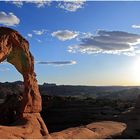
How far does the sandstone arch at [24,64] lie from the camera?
18.7 metres

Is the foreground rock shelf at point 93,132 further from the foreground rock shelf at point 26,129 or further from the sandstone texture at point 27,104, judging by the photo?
the foreground rock shelf at point 26,129

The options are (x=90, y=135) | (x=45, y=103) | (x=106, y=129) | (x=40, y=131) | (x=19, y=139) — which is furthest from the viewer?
(x=45, y=103)

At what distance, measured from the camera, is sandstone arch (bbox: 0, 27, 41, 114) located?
18.7 m

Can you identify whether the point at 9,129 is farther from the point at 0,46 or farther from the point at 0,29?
the point at 0,29

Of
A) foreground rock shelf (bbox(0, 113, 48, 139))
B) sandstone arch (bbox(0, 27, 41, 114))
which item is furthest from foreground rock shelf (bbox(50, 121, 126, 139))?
sandstone arch (bbox(0, 27, 41, 114))

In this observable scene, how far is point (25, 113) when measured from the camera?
1986cm

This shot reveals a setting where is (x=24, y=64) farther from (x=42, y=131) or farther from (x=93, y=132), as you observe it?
(x=93, y=132)

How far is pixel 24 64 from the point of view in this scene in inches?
795

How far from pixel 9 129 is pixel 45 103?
37.5 metres

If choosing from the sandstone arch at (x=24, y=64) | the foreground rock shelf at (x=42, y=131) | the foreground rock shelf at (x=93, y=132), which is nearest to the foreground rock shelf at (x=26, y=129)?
the foreground rock shelf at (x=42, y=131)

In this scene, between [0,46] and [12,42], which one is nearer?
[0,46]

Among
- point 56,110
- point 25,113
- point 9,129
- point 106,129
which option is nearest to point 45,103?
point 56,110

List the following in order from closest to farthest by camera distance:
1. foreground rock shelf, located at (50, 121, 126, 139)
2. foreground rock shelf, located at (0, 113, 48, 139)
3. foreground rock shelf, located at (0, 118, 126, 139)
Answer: foreground rock shelf, located at (0, 113, 48, 139)
foreground rock shelf, located at (0, 118, 126, 139)
foreground rock shelf, located at (50, 121, 126, 139)

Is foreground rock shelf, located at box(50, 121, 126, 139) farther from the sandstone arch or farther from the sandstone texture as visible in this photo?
the sandstone arch
